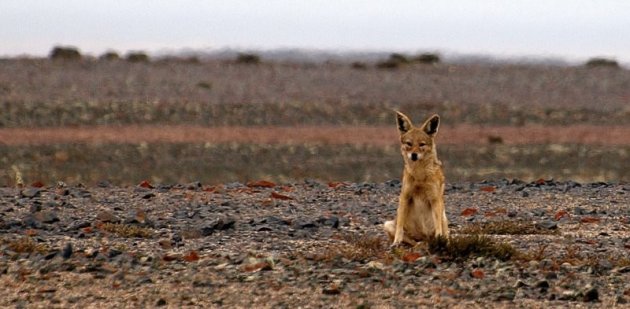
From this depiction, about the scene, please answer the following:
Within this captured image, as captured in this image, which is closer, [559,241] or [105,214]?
[559,241]

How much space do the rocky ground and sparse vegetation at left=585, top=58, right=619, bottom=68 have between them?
163ft

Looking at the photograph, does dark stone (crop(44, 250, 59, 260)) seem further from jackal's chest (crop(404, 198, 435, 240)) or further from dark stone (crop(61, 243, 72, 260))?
jackal's chest (crop(404, 198, 435, 240))

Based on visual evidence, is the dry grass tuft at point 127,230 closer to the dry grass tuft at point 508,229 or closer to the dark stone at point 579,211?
the dry grass tuft at point 508,229

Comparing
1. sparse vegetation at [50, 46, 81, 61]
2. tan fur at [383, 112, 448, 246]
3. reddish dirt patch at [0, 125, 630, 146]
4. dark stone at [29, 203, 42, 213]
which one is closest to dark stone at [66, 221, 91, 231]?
dark stone at [29, 203, 42, 213]

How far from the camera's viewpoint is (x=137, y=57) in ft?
198

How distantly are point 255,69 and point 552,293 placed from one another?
4506 cm

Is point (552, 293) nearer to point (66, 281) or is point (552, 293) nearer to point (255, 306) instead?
point (255, 306)

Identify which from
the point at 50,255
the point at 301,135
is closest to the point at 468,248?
the point at 50,255

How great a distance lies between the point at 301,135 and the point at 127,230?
25440 millimetres

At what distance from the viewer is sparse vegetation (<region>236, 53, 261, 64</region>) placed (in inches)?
2376

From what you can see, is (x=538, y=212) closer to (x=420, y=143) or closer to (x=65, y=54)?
(x=420, y=143)

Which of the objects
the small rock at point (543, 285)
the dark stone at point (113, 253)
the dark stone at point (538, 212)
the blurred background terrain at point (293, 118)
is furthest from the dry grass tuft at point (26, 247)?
the blurred background terrain at point (293, 118)

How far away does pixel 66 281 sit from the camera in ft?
40.7

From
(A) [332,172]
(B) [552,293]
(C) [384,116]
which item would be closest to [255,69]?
(C) [384,116]
